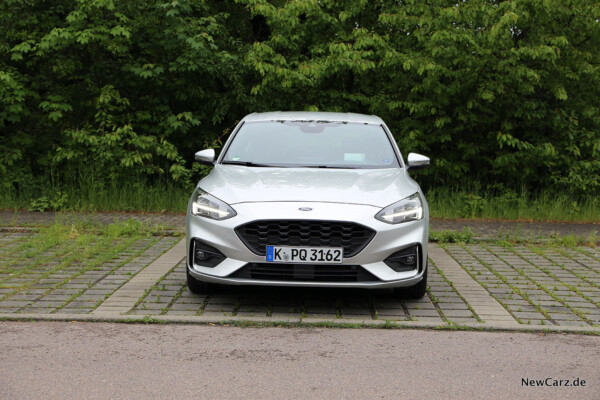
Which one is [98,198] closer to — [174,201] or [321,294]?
[174,201]

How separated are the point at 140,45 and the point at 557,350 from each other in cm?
1022

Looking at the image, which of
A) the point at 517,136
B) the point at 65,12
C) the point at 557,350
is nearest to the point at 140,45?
the point at 65,12

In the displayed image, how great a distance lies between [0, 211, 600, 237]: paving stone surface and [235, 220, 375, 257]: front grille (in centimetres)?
468

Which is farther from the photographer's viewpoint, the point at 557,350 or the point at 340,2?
the point at 340,2

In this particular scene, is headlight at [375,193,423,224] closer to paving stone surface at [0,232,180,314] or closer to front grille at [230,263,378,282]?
front grille at [230,263,378,282]

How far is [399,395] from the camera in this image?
12.7 ft

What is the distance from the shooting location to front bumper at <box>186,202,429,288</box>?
553 centimetres

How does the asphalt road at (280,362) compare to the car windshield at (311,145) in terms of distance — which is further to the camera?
the car windshield at (311,145)

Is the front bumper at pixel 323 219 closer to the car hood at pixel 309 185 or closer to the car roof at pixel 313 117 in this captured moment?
the car hood at pixel 309 185

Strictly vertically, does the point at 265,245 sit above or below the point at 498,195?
above

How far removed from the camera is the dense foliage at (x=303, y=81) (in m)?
12.1


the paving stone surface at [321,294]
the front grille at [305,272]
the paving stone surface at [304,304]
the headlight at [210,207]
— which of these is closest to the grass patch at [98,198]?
the paving stone surface at [321,294]

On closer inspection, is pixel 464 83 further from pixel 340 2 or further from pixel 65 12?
pixel 65 12

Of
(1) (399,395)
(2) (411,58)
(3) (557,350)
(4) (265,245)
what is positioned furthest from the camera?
(2) (411,58)
